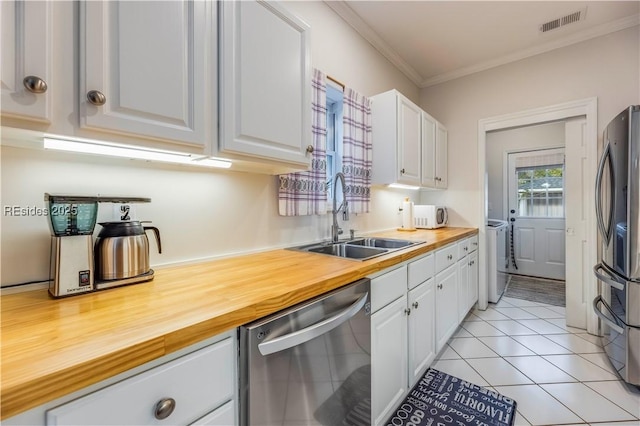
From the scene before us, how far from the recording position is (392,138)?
2344mm

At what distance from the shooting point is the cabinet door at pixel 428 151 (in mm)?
2773

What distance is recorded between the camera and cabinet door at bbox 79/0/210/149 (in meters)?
0.77

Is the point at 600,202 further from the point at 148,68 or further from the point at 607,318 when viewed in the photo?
the point at 148,68

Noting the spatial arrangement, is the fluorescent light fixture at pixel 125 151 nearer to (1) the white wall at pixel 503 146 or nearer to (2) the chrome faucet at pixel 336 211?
(2) the chrome faucet at pixel 336 211

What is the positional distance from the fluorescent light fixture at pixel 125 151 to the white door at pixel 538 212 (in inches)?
203

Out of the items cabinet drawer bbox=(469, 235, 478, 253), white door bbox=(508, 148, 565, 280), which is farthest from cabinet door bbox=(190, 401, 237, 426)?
white door bbox=(508, 148, 565, 280)

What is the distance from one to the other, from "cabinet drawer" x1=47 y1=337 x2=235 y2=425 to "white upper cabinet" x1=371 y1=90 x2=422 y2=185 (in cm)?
196

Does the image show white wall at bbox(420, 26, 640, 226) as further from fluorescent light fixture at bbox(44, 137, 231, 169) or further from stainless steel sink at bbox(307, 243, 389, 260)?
fluorescent light fixture at bbox(44, 137, 231, 169)

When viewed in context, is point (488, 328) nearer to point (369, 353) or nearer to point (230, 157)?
point (369, 353)

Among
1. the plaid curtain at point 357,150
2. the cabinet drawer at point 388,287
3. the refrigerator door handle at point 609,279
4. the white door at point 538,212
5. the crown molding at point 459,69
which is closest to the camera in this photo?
the cabinet drawer at point 388,287

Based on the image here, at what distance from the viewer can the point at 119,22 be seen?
81cm

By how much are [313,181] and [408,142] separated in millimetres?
1119

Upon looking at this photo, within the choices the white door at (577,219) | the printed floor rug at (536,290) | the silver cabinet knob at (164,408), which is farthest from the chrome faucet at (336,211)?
the printed floor rug at (536,290)

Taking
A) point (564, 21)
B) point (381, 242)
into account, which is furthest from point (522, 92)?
point (381, 242)
